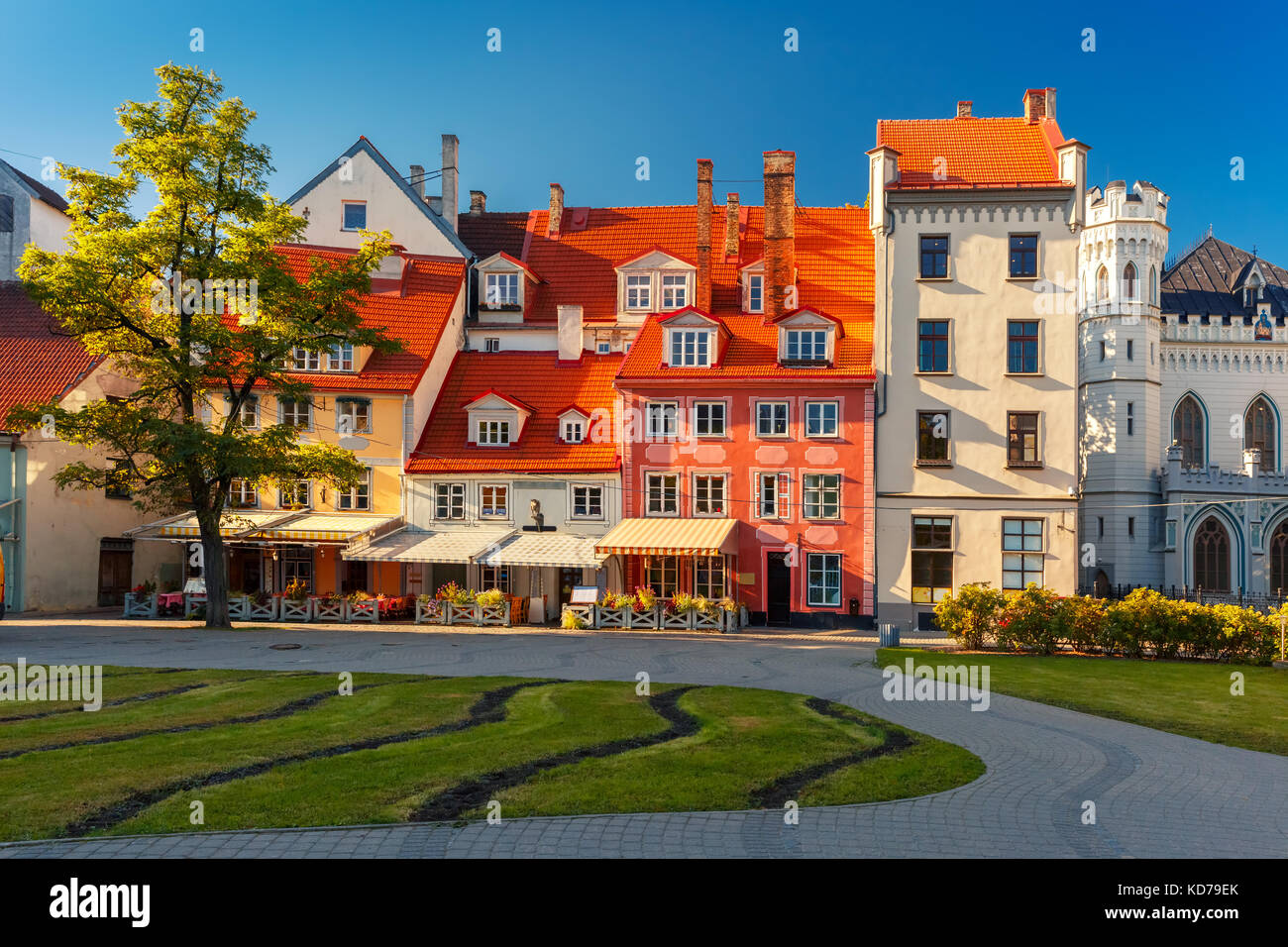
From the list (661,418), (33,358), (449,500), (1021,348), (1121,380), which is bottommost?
(449,500)

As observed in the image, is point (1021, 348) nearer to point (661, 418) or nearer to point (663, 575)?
point (661, 418)

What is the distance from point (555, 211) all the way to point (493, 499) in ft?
54.6

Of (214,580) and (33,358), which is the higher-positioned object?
(33,358)

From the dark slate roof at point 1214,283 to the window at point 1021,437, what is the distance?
2280 centimetres

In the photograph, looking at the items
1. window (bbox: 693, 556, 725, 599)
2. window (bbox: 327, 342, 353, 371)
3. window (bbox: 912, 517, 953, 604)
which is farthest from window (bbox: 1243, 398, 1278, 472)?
window (bbox: 327, 342, 353, 371)

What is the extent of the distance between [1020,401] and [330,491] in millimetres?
25413

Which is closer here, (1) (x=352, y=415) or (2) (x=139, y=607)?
(2) (x=139, y=607)

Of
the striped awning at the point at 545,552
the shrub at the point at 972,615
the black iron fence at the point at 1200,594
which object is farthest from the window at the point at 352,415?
the black iron fence at the point at 1200,594

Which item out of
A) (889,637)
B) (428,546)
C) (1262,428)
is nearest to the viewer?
(889,637)

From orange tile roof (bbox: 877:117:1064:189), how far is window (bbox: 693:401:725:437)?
996 cm

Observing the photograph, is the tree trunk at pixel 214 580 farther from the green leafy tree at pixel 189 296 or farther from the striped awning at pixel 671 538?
the striped awning at pixel 671 538

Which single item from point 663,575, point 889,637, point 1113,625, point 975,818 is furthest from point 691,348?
point 975,818

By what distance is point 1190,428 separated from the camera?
49.8 metres

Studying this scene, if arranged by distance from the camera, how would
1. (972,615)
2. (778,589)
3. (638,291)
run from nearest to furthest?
1. (972,615)
2. (778,589)
3. (638,291)
